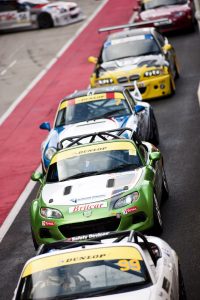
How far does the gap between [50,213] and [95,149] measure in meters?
1.62

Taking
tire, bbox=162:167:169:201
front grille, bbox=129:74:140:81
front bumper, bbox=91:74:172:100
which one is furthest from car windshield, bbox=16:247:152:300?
front grille, bbox=129:74:140:81

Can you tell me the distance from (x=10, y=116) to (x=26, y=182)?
7826mm

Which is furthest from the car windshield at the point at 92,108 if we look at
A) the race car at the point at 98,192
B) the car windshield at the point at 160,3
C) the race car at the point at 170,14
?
the car windshield at the point at 160,3

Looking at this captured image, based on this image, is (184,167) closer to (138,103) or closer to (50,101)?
(138,103)

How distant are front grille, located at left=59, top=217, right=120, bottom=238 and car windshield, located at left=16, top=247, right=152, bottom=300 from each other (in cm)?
306

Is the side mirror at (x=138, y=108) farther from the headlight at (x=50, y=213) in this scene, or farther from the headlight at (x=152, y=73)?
the headlight at (x=50, y=213)

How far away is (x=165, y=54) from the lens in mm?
25375

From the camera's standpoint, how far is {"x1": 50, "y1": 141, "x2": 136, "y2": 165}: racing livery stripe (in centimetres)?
1447

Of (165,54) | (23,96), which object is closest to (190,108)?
(165,54)

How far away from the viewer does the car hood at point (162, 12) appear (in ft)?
112

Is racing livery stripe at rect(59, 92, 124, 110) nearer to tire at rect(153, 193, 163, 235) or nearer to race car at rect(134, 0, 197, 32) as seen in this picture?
tire at rect(153, 193, 163, 235)

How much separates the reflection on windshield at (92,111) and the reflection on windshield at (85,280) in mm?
9186

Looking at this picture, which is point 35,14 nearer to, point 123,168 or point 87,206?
point 123,168

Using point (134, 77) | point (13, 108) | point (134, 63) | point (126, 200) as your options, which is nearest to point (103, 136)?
point (126, 200)
